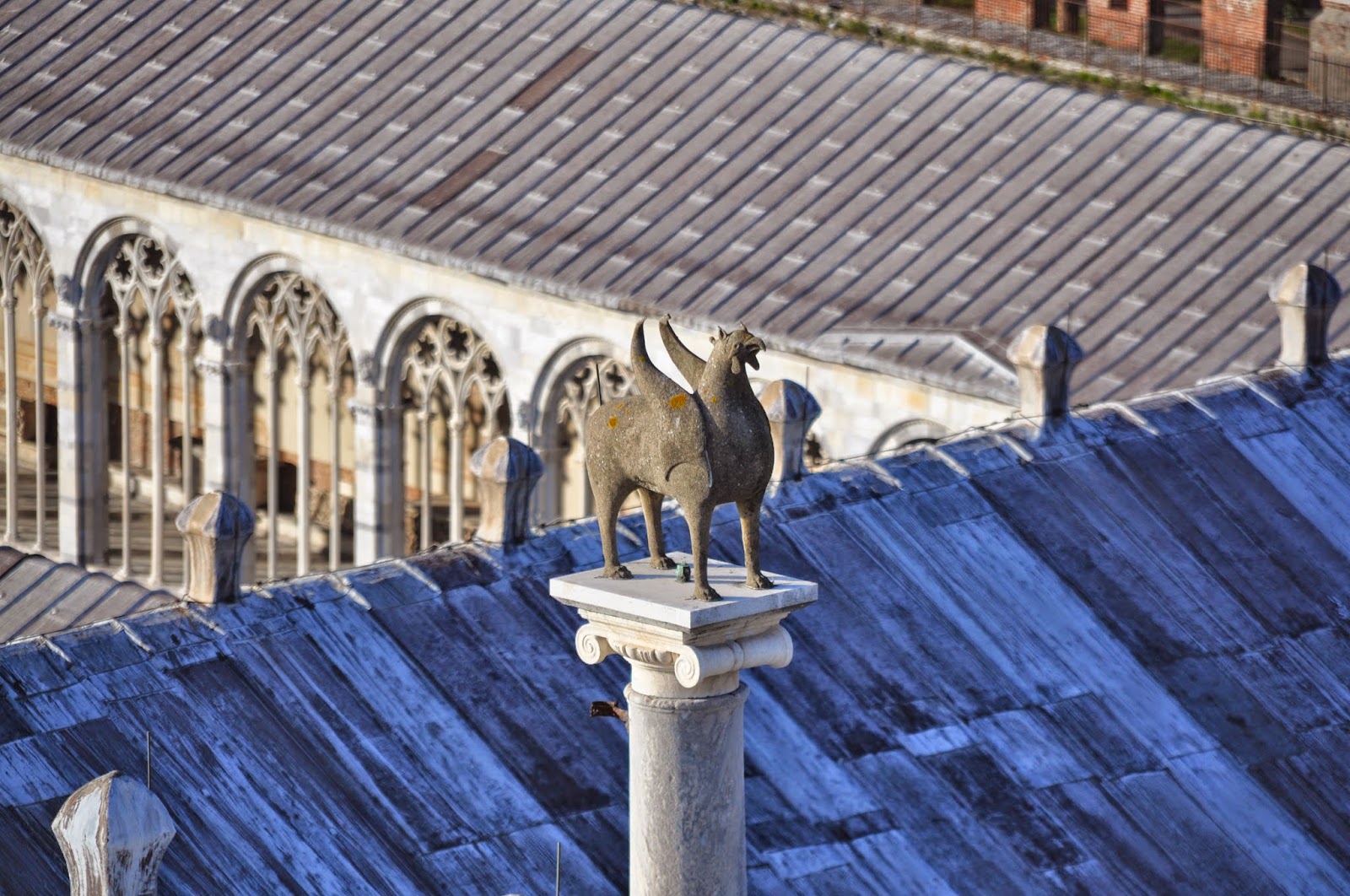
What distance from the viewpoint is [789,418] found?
121 feet

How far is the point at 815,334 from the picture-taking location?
52.6m

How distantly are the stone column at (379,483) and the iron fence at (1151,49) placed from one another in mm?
9645

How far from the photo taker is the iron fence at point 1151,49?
56.4m

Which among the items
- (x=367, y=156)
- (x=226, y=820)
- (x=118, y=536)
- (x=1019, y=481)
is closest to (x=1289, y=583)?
(x=1019, y=481)

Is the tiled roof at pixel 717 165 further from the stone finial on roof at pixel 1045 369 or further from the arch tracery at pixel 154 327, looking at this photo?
the stone finial on roof at pixel 1045 369


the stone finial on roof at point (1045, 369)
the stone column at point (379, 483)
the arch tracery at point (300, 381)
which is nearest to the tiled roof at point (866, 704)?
the stone finial on roof at point (1045, 369)

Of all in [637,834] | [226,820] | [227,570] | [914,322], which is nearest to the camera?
[637,834]

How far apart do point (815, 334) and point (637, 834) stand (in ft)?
94.4

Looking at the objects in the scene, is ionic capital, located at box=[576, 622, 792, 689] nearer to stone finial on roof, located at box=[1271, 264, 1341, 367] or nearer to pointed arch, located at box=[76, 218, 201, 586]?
stone finial on roof, located at box=[1271, 264, 1341, 367]

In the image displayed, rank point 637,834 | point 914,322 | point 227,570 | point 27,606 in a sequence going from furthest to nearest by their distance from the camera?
1. point 914,322
2. point 27,606
3. point 227,570
4. point 637,834

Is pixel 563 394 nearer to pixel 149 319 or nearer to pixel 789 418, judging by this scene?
pixel 149 319

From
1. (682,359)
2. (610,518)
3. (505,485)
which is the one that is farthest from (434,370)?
(682,359)

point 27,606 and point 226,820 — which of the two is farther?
point 27,606

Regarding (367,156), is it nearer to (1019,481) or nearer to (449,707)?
(1019,481)
